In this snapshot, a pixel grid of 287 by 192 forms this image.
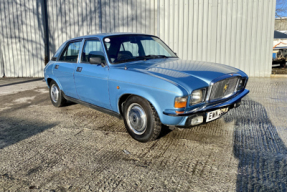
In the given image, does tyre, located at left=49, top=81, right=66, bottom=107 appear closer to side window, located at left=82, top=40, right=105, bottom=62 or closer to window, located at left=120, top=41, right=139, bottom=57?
side window, located at left=82, top=40, right=105, bottom=62

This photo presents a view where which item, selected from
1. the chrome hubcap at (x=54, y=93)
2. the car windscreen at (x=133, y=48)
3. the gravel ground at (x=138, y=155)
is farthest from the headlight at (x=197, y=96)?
the chrome hubcap at (x=54, y=93)

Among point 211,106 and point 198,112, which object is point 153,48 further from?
point 198,112

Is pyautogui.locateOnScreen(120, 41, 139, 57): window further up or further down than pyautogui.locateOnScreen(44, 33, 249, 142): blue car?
further up

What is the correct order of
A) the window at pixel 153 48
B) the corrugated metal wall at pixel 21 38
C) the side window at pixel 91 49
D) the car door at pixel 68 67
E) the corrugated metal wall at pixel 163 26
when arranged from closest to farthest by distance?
the side window at pixel 91 49 < the window at pixel 153 48 < the car door at pixel 68 67 < the corrugated metal wall at pixel 163 26 < the corrugated metal wall at pixel 21 38

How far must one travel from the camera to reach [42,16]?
11.1m

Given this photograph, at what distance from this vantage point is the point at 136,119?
3.68m

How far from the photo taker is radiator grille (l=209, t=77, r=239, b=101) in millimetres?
3423

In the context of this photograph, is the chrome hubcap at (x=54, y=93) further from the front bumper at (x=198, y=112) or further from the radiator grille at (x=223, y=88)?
the radiator grille at (x=223, y=88)

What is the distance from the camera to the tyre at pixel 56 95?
571 cm

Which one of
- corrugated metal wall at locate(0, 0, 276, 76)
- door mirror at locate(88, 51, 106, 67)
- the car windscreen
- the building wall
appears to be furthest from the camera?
the building wall

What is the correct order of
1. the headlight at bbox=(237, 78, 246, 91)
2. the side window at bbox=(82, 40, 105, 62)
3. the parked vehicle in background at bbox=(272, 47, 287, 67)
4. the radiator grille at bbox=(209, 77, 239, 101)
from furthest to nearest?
the parked vehicle in background at bbox=(272, 47, 287, 67) < the side window at bbox=(82, 40, 105, 62) < the headlight at bbox=(237, 78, 246, 91) < the radiator grille at bbox=(209, 77, 239, 101)

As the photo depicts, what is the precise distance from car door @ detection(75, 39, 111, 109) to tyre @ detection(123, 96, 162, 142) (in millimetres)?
541

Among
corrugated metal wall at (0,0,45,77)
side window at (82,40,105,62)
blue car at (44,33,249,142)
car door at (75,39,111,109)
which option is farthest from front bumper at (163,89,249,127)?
corrugated metal wall at (0,0,45,77)

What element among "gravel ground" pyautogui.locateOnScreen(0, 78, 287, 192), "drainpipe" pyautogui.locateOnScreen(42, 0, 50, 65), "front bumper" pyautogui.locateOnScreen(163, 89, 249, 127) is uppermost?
"drainpipe" pyautogui.locateOnScreen(42, 0, 50, 65)
